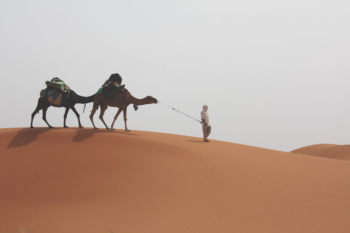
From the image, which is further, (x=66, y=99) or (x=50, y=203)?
(x=66, y=99)

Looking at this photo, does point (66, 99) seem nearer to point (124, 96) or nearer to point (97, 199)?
point (124, 96)

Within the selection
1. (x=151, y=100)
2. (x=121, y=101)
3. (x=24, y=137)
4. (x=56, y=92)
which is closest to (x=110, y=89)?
(x=121, y=101)

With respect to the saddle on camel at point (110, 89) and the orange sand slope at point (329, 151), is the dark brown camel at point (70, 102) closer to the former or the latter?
the saddle on camel at point (110, 89)

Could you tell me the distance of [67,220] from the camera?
770 cm

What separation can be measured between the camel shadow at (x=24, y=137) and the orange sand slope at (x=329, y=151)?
80.8ft

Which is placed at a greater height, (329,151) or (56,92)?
(56,92)

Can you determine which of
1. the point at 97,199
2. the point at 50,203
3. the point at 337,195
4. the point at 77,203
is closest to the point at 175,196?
the point at 97,199

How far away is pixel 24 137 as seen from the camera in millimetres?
11828

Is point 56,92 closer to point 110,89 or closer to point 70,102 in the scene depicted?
point 70,102

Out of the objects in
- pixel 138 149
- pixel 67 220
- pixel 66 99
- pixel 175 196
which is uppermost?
pixel 66 99

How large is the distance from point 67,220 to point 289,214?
5.99 meters

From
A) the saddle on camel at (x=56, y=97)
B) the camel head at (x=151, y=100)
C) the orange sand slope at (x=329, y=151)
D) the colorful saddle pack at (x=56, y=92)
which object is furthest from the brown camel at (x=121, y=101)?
the orange sand slope at (x=329, y=151)

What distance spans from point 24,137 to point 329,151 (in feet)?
92.7

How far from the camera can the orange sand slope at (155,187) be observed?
7.27 m
